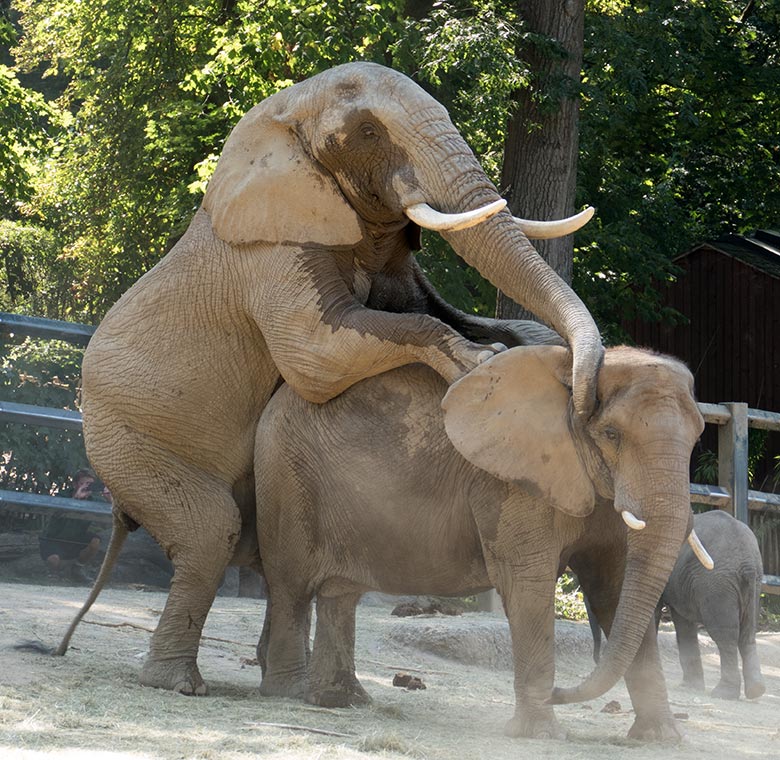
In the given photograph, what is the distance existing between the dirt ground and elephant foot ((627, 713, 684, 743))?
8cm

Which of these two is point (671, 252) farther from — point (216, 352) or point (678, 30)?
point (216, 352)

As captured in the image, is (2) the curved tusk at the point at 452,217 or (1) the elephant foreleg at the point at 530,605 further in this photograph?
(2) the curved tusk at the point at 452,217

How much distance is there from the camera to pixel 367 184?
7008mm

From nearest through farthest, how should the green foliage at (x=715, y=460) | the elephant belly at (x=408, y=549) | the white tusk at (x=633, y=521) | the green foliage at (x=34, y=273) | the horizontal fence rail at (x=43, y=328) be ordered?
the white tusk at (x=633, y=521) → the elephant belly at (x=408, y=549) → the horizontal fence rail at (x=43, y=328) → the green foliage at (x=715, y=460) → the green foliage at (x=34, y=273)

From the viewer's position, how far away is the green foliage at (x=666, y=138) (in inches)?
648

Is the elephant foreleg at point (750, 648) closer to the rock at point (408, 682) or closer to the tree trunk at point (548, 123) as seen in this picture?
the rock at point (408, 682)

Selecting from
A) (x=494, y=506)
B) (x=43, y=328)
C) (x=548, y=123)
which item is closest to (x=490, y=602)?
(x=43, y=328)

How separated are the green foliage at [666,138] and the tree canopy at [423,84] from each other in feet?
0.11

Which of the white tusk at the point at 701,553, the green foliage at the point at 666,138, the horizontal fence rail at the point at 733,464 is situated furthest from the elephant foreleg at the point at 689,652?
the green foliage at the point at 666,138

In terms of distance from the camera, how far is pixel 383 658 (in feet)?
29.3

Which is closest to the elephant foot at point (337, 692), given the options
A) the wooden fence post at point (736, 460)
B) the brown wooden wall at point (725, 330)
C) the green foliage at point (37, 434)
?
the wooden fence post at point (736, 460)

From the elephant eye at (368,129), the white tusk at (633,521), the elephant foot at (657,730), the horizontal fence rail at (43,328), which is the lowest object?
the elephant foot at (657,730)

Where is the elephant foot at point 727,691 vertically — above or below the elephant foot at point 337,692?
below

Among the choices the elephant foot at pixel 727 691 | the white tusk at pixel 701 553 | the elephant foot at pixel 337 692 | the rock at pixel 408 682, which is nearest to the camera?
the white tusk at pixel 701 553
